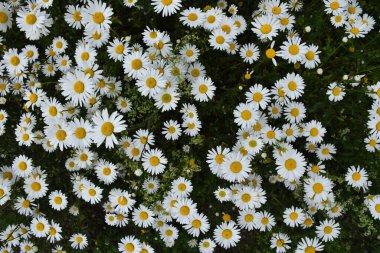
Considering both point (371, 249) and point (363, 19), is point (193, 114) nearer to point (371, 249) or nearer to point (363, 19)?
point (363, 19)

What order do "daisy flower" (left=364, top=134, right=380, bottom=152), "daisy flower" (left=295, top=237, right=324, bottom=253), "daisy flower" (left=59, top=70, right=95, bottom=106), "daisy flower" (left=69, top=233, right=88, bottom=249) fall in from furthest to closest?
"daisy flower" (left=69, top=233, right=88, bottom=249) → "daisy flower" (left=295, top=237, right=324, bottom=253) → "daisy flower" (left=364, top=134, right=380, bottom=152) → "daisy flower" (left=59, top=70, right=95, bottom=106)

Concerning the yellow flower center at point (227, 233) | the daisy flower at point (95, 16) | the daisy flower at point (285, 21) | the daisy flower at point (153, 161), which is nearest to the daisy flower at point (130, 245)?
the daisy flower at point (153, 161)

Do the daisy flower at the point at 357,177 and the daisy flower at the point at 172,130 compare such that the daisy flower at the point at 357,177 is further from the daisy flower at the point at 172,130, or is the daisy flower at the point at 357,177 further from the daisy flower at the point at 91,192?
the daisy flower at the point at 91,192

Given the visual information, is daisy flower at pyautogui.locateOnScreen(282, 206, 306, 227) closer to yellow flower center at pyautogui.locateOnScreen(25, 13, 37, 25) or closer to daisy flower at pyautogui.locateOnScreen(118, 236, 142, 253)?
daisy flower at pyautogui.locateOnScreen(118, 236, 142, 253)

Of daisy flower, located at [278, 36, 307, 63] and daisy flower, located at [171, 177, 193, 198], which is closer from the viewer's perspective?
daisy flower, located at [278, 36, 307, 63]

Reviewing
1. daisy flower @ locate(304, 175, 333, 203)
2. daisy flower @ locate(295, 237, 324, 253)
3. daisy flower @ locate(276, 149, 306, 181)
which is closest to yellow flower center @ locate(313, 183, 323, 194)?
daisy flower @ locate(304, 175, 333, 203)

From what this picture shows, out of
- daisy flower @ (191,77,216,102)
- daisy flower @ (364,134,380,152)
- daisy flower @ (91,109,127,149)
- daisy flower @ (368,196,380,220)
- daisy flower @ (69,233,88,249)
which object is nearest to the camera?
daisy flower @ (91,109,127,149)

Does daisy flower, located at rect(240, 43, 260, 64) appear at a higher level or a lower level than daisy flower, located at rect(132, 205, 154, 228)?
higher

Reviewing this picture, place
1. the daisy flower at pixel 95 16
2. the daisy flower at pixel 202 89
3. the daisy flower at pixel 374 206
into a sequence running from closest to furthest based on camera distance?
1. the daisy flower at pixel 95 16
2. the daisy flower at pixel 202 89
3. the daisy flower at pixel 374 206

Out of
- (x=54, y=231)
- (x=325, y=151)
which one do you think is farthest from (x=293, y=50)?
(x=54, y=231)

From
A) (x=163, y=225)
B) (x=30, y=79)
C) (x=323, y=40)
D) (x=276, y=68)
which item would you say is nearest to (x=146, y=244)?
(x=163, y=225)

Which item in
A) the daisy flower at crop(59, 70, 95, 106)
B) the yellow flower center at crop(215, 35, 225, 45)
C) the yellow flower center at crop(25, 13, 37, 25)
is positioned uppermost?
the yellow flower center at crop(215, 35, 225, 45)
